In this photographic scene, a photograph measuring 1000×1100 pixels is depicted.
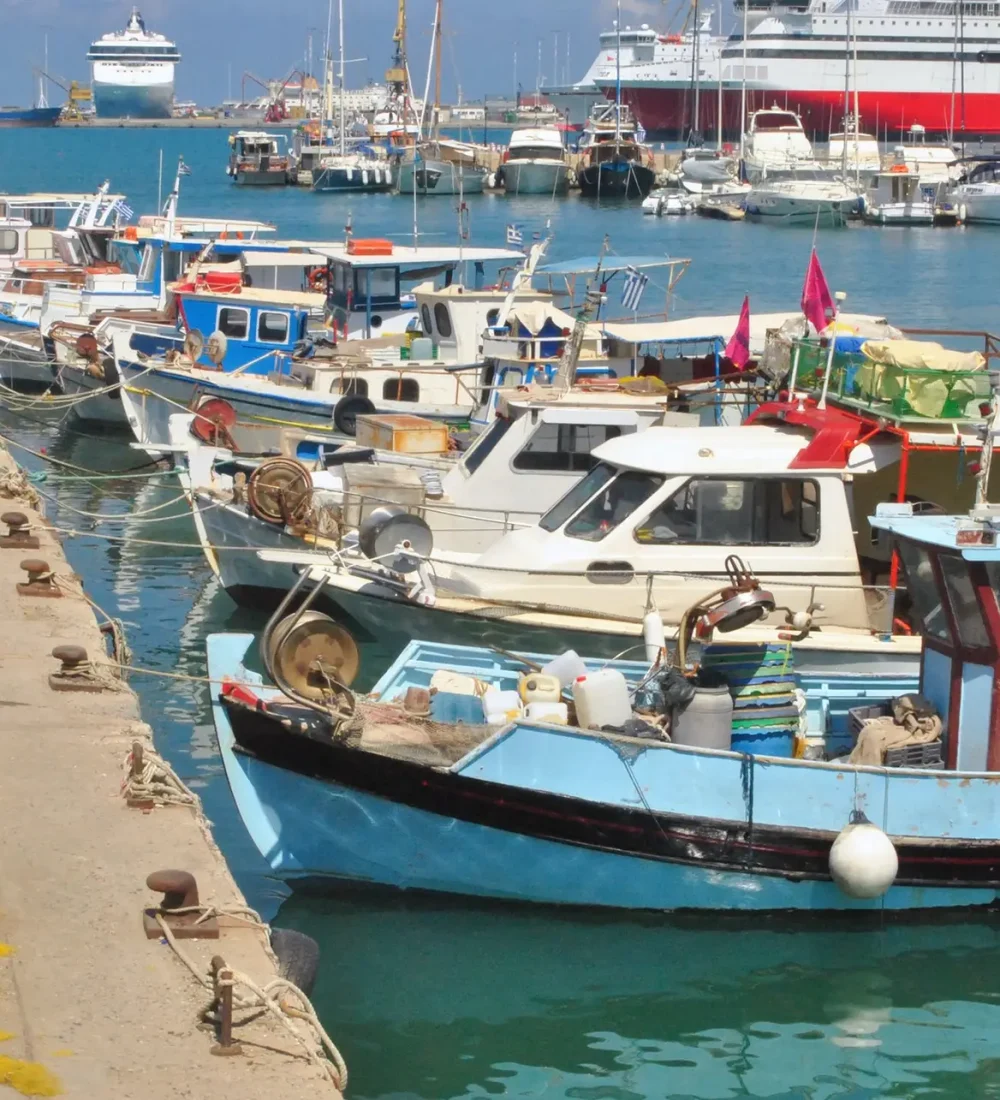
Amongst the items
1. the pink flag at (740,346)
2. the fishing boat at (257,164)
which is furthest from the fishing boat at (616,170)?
the pink flag at (740,346)

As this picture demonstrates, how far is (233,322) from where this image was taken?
26.0 m

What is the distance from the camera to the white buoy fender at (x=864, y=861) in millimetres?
9742

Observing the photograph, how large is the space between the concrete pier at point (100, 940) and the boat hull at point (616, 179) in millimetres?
88730

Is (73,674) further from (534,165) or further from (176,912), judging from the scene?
(534,165)

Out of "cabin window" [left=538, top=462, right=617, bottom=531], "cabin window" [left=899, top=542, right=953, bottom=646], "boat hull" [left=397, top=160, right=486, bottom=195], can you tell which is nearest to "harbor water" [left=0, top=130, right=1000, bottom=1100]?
"cabin window" [left=899, top=542, right=953, bottom=646]

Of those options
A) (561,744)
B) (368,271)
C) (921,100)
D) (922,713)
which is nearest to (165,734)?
(561,744)

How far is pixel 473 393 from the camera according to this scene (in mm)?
22156

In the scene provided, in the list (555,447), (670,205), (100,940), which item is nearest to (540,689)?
(100,940)

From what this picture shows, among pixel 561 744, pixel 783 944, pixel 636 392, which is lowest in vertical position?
pixel 783 944

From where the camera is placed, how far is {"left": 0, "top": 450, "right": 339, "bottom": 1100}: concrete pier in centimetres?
622

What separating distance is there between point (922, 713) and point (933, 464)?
506 cm

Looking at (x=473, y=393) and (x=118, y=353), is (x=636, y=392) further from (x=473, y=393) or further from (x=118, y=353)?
(x=118, y=353)

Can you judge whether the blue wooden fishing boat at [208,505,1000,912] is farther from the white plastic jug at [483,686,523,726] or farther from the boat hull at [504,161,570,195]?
the boat hull at [504,161,570,195]

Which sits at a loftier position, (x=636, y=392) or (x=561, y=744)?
(x=636, y=392)
